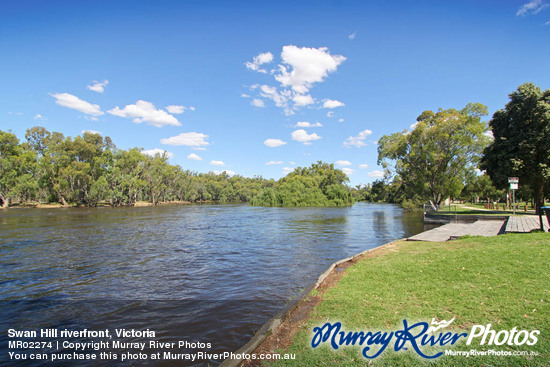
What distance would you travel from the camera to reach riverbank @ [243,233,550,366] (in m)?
3.58

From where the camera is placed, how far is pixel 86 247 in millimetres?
14641

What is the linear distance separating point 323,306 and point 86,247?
14449 millimetres

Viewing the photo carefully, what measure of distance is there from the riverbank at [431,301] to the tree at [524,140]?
16781 millimetres

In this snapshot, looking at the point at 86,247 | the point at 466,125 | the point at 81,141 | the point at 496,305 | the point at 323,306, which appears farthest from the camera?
the point at 81,141

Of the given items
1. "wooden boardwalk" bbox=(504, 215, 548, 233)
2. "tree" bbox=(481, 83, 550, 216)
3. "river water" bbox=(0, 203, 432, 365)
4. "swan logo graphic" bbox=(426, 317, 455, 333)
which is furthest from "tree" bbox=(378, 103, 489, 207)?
"swan logo graphic" bbox=(426, 317, 455, 333)

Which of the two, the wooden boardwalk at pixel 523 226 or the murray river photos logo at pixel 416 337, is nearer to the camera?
the murray river photos logo at pixel 416 337

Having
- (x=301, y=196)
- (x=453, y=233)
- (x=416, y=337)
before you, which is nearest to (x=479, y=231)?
(x=453, y=233)

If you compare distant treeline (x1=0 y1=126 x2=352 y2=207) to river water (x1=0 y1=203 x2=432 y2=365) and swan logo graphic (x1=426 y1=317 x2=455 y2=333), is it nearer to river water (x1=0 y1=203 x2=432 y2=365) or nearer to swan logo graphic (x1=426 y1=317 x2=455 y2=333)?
river water (x1=0 y1=203 x2=432 y2=365)

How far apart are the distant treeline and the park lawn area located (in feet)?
207

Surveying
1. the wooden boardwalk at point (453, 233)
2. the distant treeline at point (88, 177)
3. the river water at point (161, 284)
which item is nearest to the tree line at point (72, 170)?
the distant treeline at point (88, 177)

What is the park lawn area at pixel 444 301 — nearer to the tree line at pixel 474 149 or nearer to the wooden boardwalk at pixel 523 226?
the wooden boardwalk at pixel 523 226

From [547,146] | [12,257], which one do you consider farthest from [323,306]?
[547,146]

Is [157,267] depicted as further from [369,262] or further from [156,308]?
[369,262]

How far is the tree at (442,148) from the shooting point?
102 ft
